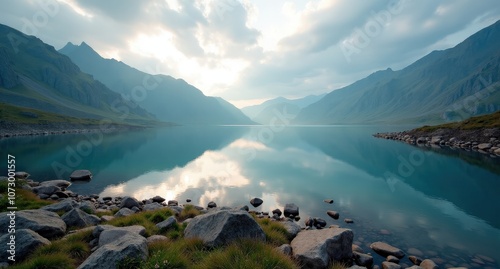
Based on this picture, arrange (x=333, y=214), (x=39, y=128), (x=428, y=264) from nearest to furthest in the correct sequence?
1. (x=428, y=264)
2. (x=333, y=214)
3. (x=39, y=128)

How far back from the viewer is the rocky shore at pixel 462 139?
58281mm

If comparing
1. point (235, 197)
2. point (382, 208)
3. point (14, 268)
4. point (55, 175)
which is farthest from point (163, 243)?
point (55, 175)

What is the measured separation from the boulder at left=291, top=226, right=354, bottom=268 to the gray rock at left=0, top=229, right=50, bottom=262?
10516 mm

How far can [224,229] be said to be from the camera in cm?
1068

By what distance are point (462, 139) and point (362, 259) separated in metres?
79.5

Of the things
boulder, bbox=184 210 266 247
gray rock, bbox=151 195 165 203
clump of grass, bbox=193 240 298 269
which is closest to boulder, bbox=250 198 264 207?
gray rock, bbox=151 195 165 203

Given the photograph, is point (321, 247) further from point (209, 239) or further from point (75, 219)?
point (75, 219)

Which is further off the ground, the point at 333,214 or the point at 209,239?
the point at 209,239

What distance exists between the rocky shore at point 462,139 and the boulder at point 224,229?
63.0 m

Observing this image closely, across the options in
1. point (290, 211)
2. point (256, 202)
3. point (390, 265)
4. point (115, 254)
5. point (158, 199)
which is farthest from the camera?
point (158, 199)

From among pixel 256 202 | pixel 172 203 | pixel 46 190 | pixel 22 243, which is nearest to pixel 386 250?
pixel 256 202

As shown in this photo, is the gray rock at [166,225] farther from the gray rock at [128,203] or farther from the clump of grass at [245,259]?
the gray rock at [128,203]

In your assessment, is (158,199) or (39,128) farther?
(39,128)

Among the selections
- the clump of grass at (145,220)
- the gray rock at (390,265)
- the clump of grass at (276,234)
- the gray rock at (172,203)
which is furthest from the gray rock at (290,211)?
the gray rock at (172,203)
